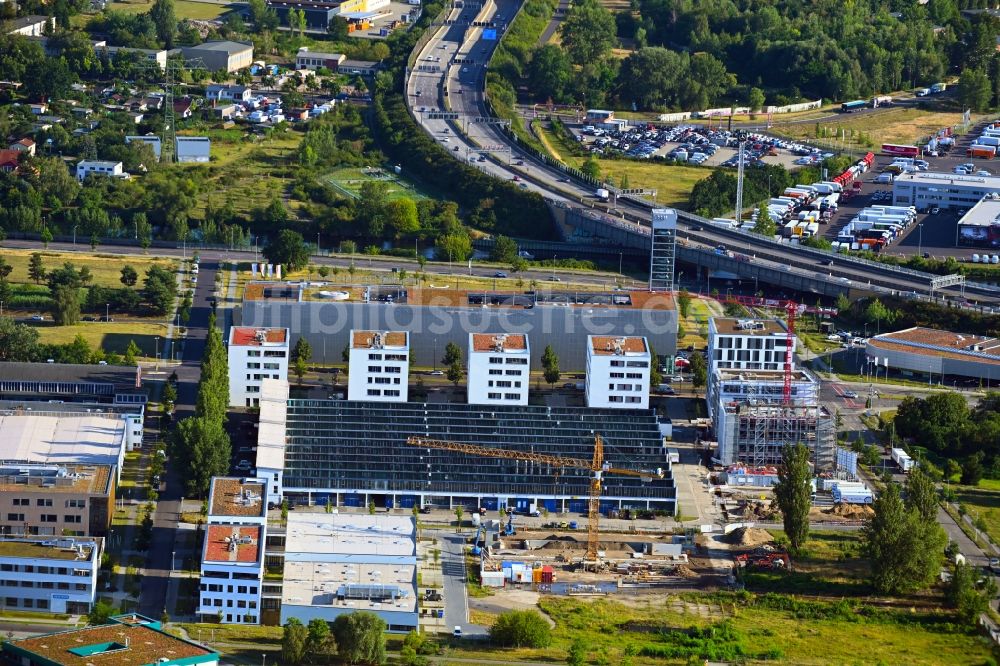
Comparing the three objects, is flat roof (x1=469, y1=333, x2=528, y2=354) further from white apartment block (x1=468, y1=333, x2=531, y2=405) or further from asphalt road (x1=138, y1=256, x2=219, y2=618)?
asphalt road (x1=138, y1=256, x2=219, y2=618)

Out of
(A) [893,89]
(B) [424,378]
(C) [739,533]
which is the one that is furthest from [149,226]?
(A) [893,89]

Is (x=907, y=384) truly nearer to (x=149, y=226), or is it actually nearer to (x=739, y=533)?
(x=739, y=533)

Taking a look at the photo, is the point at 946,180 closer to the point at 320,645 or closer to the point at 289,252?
the point at 289,252

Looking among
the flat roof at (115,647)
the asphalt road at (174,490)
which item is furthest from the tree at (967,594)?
the asphalt road at (174,490)

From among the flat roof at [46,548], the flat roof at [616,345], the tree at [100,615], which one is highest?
the flat roof at [616,345]

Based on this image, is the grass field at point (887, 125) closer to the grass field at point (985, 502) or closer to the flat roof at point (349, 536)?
the grass field at point (985, 502)

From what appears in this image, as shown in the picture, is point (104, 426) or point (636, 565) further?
point (104, 426)

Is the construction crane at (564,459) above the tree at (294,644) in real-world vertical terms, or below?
above
